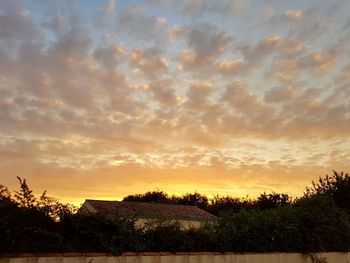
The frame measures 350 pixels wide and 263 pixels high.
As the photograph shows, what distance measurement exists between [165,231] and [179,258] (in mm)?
767

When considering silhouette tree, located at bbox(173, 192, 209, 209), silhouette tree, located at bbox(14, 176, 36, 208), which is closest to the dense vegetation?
silhouette tree, located at bbox(14, 176, 36, 208)

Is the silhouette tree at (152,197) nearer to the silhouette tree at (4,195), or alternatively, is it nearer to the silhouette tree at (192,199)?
the silhouette tree at (192,199)

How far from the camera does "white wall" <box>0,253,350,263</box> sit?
788 centimetres

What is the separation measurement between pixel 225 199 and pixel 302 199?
56893 millimetres

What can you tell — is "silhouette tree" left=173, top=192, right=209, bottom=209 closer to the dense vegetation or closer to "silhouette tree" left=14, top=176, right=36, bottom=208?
the dense vegetation

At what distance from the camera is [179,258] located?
392 inches

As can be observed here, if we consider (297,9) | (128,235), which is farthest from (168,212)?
(128,235)

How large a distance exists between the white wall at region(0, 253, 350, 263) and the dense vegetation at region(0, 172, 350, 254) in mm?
207

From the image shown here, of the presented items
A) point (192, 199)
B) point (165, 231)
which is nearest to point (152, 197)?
point (192, 199)

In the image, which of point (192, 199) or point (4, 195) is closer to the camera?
point (4, 195)

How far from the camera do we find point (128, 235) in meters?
9.39

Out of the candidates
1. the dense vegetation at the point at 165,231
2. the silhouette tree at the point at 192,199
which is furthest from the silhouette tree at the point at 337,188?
→ the silhouette tree at the point at 192,199

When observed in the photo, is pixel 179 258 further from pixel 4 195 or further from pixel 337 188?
pixel 337 188

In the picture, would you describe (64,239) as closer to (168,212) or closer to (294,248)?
(294,248)
